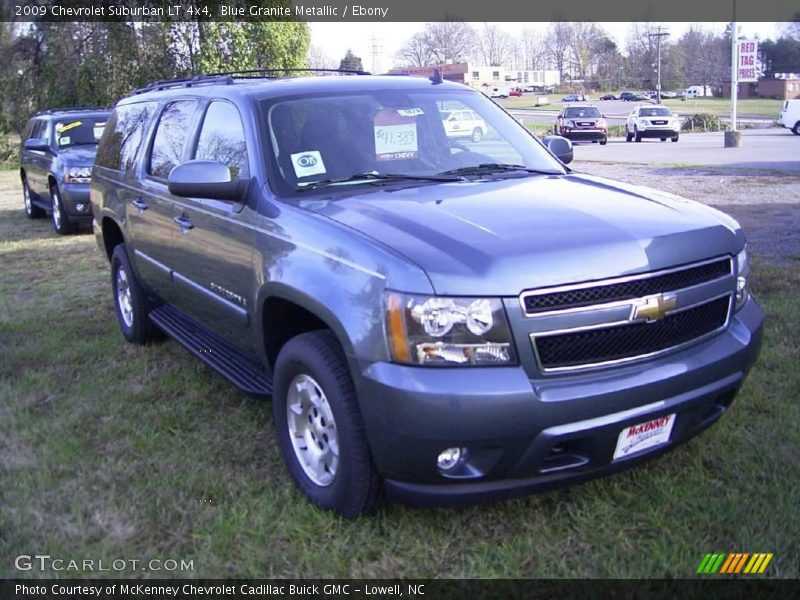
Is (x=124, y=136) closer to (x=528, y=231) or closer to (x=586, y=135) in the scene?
(x=528, y=231)

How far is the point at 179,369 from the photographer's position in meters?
5.52

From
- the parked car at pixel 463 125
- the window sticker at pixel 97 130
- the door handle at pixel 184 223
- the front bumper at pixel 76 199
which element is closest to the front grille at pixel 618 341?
the parked car at pixel 463 125

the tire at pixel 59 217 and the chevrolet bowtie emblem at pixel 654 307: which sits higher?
the chevrolet bowtie emblem at pixel 654 307

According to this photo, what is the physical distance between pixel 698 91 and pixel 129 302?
98065 mm

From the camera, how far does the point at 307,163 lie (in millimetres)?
3998

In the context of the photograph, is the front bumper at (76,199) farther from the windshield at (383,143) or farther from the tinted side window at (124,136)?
the windshield at (383,143)

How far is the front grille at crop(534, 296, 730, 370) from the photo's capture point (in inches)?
116

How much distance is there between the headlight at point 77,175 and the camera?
11320 millimetres

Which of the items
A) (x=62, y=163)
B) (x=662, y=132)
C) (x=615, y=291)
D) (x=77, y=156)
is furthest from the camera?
(x=662, y=132)

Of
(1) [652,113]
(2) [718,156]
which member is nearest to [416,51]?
(1) [652,113]

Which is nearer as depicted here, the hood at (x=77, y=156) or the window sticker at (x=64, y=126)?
the hood at (x=77, y=156)

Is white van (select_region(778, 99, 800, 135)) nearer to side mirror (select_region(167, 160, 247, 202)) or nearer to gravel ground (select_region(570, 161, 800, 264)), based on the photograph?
gravel ground (select_region(570, 161, 800, 264))

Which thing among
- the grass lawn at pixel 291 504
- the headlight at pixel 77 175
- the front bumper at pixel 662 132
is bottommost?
the grass lawn at pixel 291 504

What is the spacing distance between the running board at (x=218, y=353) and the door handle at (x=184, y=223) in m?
0.60
